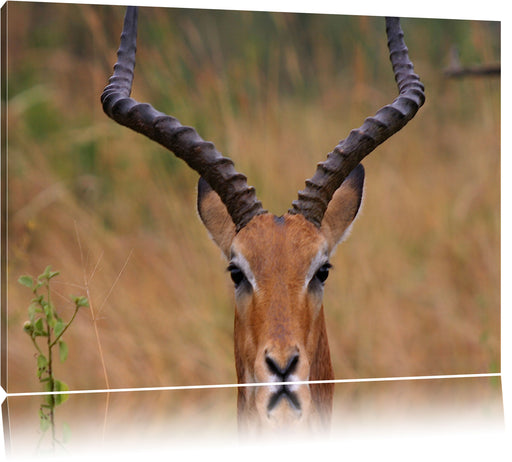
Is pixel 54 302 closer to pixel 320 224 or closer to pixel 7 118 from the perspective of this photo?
pixel 7 118

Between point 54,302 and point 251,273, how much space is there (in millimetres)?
1483

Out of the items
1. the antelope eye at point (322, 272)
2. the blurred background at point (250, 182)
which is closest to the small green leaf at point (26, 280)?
the blurred background at point (250, 182)

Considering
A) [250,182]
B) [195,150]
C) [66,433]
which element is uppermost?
[250,182]

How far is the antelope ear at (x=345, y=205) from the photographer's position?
5297 mm

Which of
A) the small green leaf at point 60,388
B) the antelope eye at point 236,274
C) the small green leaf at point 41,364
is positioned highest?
the antelope eye at point 236,274

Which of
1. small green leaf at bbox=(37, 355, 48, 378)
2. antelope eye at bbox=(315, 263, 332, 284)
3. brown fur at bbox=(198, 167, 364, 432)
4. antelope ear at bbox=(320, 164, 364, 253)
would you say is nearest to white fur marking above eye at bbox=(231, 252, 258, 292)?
brown fur at bbox=(198, 167, 364, 432)

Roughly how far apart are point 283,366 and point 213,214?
1.04 metres

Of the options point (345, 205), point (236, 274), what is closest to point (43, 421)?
point (236, 274)

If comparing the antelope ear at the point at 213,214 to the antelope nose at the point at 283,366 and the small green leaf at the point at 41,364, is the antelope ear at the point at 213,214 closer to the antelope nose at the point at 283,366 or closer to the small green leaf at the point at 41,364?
the antelope nose at the point at 283,366

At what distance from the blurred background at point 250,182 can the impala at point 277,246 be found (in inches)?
39.3

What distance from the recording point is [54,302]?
19.2ft

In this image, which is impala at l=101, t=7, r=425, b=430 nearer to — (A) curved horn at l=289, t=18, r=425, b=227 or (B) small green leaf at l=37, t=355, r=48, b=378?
(A) curved horn at l=289, t=18, r=425, b=227

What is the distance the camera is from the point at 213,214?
17.4 ft

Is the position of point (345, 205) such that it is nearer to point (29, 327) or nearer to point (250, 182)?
point (250, 182)
